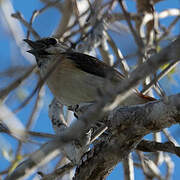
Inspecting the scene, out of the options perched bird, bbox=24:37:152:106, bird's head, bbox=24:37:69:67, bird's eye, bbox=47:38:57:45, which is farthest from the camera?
bird's eye, bbox=47:38:57:45

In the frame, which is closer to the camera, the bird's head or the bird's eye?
the bird's head

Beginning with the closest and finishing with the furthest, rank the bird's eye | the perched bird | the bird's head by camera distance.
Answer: the perched bird < the bird's head < the bird's eye

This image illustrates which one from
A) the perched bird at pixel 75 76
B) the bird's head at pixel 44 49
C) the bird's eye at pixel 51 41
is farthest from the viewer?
the bird's eye at pixel 51 41

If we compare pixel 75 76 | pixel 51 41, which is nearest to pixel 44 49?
pixel 51 41

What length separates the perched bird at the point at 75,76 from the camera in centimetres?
504

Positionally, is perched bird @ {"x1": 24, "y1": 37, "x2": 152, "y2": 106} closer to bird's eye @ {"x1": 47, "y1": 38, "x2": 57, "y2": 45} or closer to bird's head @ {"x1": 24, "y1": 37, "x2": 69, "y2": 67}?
bird's head @ {"x1": 24, "y1": 37, "x2": 69, "y2": 67}

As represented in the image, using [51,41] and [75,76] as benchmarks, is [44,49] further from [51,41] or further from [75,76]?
[75,76]

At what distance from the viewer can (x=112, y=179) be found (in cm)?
A: 519

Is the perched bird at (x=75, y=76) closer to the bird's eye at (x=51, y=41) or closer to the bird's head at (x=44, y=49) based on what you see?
the bird's head at (x=44, y=49)

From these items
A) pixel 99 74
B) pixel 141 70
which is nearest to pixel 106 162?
pixel 141 70

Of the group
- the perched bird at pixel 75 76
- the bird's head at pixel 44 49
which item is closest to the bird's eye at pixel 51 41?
the bird's head at pixel 44 49

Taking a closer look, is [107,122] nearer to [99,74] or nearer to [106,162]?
[106,162]

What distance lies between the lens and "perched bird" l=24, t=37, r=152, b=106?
198 inches

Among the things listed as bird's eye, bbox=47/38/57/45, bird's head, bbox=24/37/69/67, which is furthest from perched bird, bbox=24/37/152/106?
bird's eye, bbox=47/38/57/45
